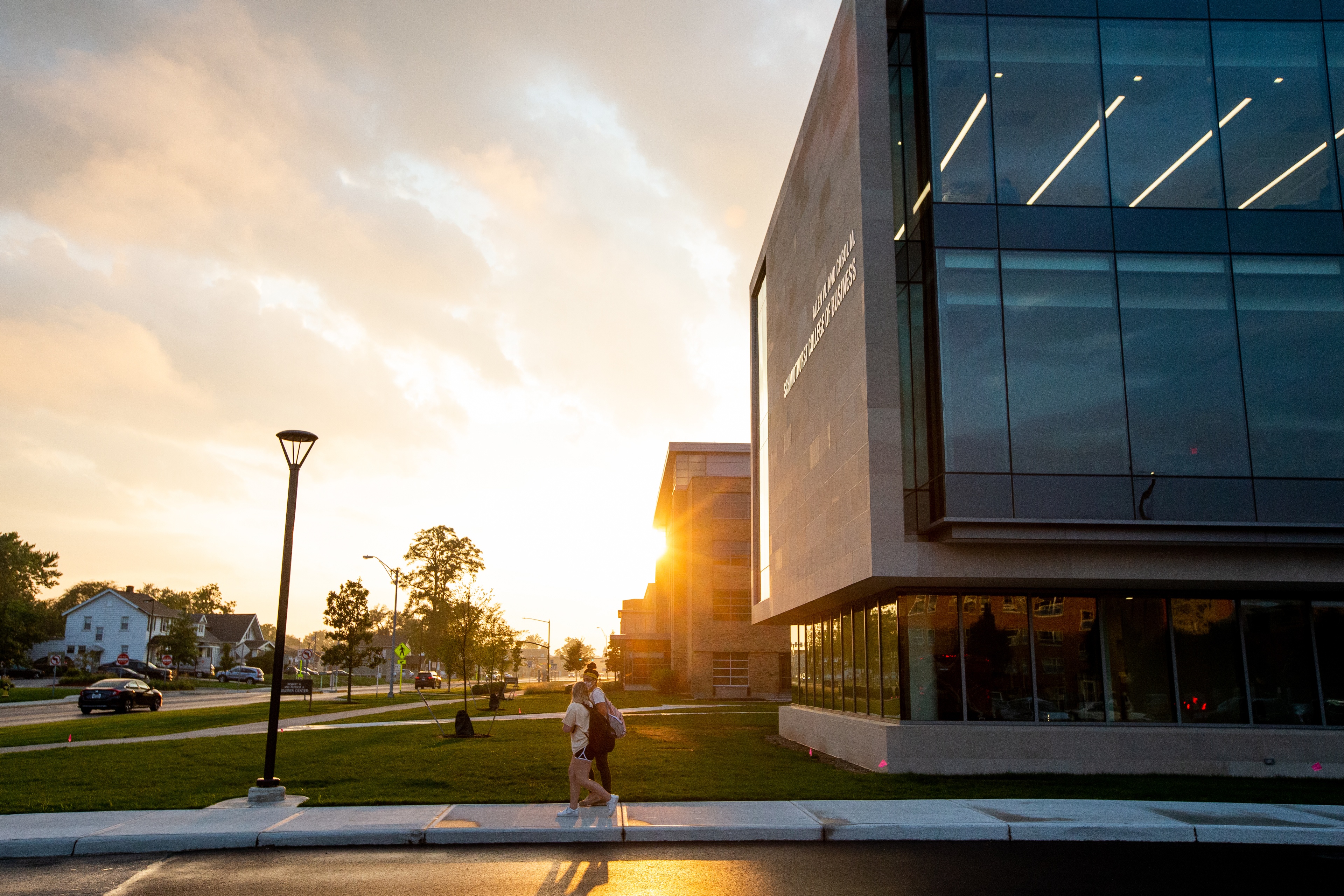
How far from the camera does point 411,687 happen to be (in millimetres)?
92000

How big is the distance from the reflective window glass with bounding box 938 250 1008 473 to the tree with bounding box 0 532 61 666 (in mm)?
59885

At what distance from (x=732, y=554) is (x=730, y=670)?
6.93 metres

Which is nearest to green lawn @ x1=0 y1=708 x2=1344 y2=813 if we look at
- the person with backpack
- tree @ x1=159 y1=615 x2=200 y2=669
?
the person with backpack

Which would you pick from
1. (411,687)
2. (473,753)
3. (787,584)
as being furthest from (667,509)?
(473,753)

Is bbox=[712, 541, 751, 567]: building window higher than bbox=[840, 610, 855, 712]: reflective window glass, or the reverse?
bbox=[712, 541, 751, 567]: building window

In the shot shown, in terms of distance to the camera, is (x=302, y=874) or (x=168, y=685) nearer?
(x=302, y=874)

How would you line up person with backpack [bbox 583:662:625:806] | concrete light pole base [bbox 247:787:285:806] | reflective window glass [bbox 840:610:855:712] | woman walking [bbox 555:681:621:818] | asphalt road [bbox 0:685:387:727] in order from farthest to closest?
asphalt road [bbox 0:685:387:727] < reflective window glass [bbox 840:610:855:712] < concrete light pole base [bbox 247:787:285:806] < person with backpack [bbox 583:662:625:806] < woman walking [bbox 555:681:621:818]

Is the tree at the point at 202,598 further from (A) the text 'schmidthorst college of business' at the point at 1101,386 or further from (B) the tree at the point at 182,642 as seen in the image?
(A) the text 'schmidthorst college of business' at the point at 1101,386

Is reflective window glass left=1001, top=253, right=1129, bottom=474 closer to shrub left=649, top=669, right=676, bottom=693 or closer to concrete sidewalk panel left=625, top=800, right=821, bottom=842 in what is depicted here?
concrete sidewalk panel left=625, top=800, right=821, bottom=842

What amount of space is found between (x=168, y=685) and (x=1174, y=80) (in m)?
71.2

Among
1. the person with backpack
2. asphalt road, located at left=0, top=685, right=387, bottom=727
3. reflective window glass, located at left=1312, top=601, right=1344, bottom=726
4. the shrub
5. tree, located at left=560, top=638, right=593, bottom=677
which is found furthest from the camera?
tree, located at left=560, top=638, right=593, bottom=677

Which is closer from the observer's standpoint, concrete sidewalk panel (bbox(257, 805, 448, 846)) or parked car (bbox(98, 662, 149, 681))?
concrete sidewalk panel (bbox(257, 805, 448, 846))

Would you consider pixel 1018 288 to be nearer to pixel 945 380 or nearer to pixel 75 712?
pixel 945 380

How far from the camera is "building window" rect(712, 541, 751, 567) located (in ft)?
182
